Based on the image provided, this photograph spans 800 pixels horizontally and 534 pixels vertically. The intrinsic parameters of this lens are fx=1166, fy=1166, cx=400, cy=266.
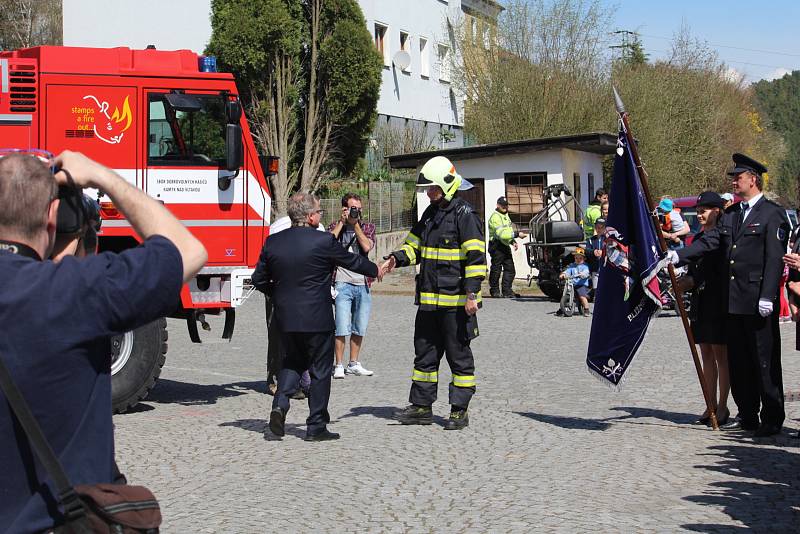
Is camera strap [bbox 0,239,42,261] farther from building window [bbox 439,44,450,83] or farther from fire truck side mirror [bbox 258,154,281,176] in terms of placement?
building window [bbox 439,44,450,83]

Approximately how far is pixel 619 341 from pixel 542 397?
1.56m

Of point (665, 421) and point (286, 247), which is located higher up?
point (286, 247)

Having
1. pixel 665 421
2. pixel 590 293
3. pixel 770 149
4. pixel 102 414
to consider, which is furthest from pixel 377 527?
pixel 770 149

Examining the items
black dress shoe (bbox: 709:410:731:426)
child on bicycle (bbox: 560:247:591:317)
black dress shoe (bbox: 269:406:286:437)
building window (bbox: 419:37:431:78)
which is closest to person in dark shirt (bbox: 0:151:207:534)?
black dress shoe (bbox: 269:406:286:437)

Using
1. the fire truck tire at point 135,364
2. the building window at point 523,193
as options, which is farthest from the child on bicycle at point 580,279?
the fire truck tire at point 135,364

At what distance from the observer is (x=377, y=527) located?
634 centimetres

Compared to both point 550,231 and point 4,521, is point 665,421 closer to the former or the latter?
point 4,521

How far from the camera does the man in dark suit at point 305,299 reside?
9.04 m

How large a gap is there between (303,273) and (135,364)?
85.5 inches

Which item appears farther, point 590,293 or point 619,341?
point 590,293

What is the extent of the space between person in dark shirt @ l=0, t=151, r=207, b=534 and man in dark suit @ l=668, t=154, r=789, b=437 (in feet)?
22.7

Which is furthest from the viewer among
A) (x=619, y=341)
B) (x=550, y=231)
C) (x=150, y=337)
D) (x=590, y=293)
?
(x=550, y=231)

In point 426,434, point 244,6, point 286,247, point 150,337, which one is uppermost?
point 244,6

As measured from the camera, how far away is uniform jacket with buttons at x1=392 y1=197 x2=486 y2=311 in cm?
947
